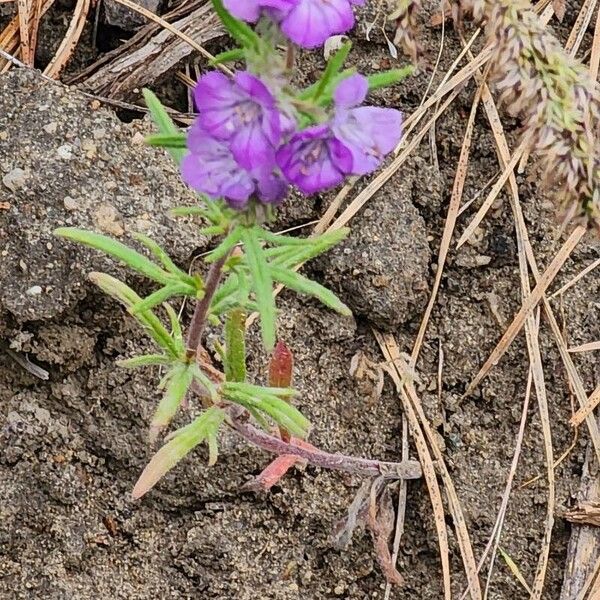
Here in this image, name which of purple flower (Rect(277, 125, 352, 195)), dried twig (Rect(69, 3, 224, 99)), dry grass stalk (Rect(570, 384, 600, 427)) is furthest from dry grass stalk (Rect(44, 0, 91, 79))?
dry grass stalk (Rect(570, 384, 600, 427))

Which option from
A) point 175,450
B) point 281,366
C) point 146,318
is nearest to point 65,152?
point 146,318

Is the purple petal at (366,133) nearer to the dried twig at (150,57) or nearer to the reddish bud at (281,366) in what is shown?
the reddish bud at (281,366)

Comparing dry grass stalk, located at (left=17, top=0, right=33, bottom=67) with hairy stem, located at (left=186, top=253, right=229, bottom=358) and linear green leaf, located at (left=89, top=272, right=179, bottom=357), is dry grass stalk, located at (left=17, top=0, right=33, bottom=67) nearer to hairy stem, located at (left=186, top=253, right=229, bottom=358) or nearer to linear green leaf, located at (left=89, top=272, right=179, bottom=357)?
linear green leaf, located at (left=89, top=272, right=179, bottom=357)

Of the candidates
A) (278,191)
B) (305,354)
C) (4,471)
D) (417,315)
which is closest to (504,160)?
(417,315)

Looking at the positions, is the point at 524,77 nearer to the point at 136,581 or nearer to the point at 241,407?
the point at 241,407

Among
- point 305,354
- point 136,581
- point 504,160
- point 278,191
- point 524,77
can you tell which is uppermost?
point 524,77

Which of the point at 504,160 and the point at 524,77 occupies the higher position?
the point at 524,77
